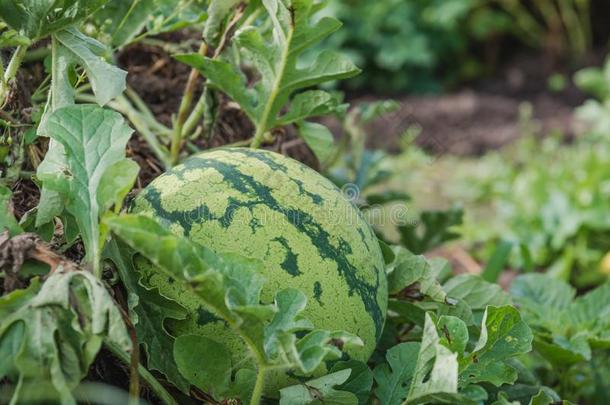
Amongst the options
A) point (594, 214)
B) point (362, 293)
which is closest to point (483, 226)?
point (594, 214)

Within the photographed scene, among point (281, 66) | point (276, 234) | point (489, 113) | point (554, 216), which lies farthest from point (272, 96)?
point (489, 113)

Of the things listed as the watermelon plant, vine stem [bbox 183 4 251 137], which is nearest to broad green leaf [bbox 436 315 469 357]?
the watermelon plant

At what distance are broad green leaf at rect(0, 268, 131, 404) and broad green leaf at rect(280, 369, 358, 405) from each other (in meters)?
0.32

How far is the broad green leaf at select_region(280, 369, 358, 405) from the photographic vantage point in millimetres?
1263

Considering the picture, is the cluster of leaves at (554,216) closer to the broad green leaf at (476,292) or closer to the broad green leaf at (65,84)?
the broad green leaf at (476,292)

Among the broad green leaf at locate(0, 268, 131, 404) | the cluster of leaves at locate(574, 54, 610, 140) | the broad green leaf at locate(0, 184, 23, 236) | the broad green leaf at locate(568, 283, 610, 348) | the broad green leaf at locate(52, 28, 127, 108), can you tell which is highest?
the broad green leaf at locate(52, 28, 127, 108)

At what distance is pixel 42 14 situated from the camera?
1323 millimetres

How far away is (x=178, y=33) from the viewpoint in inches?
96.0

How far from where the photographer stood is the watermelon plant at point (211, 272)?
1078 mm

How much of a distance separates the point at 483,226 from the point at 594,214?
0.63 meters

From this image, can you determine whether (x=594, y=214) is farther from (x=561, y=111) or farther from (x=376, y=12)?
(x=376, y=12)

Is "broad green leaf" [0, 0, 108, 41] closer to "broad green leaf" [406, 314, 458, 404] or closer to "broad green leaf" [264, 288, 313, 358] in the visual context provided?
"broad green leaf" [264, 288, 313, 358]

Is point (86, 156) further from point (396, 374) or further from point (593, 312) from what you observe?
point (593, 312)

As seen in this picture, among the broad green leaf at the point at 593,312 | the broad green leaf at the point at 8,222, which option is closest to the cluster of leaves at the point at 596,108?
the broad green leaf at the point at 593,312
